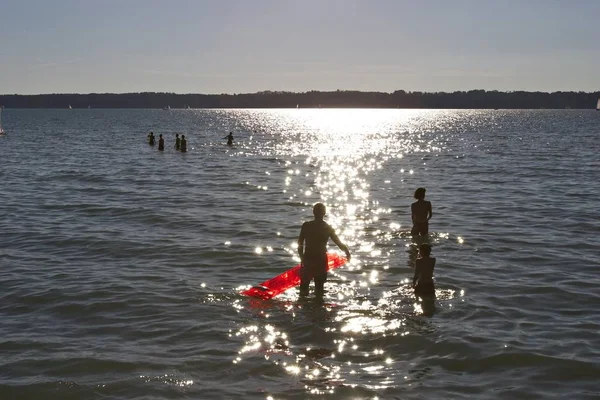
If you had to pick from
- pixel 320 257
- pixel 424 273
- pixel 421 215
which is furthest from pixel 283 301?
pixel 421 215

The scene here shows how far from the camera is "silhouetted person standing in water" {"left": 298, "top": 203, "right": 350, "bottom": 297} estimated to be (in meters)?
11.8

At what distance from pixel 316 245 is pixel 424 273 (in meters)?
2.14

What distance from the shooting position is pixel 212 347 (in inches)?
401

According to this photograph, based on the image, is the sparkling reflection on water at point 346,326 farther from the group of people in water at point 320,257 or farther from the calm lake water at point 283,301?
the group of people in water at point 320,257

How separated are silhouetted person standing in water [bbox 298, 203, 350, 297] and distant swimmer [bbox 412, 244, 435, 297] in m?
1.42

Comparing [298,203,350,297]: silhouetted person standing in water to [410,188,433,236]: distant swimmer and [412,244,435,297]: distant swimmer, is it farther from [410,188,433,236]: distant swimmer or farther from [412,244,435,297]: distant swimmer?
[410,188,433,236]: distant swimmer

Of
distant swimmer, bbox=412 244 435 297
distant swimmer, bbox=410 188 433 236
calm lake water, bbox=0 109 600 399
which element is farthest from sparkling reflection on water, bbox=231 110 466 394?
distant swimmer, bbox=410 188 433 236

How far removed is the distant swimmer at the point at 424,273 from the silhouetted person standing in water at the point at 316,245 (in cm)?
142

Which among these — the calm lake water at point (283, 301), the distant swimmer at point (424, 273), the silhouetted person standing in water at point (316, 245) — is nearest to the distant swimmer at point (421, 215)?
the calm lake water at point (283, 301)

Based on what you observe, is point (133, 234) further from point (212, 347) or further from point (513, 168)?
point (513, 168)

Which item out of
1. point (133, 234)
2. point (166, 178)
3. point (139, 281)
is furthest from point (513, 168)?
point (139, 281)

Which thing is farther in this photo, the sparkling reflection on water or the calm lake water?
the sparkling reflection on water

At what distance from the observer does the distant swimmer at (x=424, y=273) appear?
12.1 m

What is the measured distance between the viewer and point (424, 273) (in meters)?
12.3
